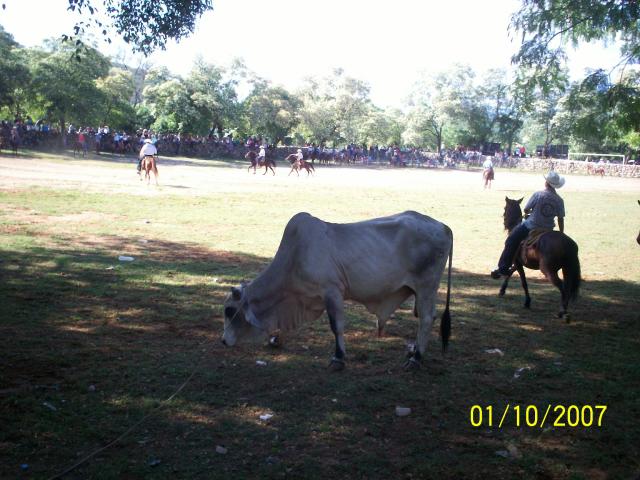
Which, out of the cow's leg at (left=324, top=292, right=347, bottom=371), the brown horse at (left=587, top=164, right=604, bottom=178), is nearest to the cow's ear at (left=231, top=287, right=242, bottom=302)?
the cow's leg at (left=324, top=292, right=347, bottom=371)

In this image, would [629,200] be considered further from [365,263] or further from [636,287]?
[365,263]

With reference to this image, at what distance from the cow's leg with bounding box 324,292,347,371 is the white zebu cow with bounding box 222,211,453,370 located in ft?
0.04

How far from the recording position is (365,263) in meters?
6.82

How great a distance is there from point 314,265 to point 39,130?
43.3 meters

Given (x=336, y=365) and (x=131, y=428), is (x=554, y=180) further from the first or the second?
(x=131, y=428)

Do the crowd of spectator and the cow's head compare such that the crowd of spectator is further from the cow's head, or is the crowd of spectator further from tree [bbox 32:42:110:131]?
the cow's head

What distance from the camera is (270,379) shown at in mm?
6293

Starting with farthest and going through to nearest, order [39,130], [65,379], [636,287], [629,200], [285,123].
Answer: [285,123], [39,130], [629,200], [636,287], [65,379]

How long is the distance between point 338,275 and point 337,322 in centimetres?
53

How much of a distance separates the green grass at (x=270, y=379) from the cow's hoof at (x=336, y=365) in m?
0.09

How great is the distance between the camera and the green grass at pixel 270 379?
4.76m

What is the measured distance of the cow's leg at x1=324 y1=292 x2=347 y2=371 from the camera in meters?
6.59

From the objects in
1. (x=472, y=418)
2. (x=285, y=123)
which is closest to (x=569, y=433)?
(x=472, y=418)

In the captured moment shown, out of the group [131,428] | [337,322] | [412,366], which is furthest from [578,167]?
[131,428]
